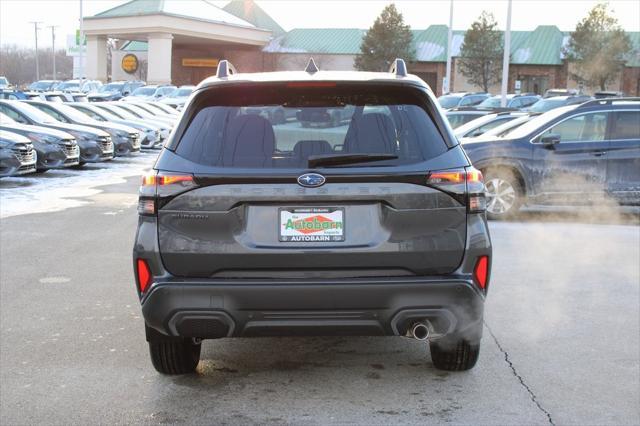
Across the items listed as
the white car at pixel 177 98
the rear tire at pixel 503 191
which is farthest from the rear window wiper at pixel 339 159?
the white car at pixel 177 98

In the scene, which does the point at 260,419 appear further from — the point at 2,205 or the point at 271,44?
the point at 271,44

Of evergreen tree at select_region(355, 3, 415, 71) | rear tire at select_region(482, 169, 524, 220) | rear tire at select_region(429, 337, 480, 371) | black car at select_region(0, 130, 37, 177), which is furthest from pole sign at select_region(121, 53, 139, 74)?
rear tire at select_region(429, 337, 480, 371)

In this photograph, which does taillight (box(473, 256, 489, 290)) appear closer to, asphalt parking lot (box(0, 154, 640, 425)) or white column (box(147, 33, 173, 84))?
asphalt parking lot (box(0, 154, 640, 425))

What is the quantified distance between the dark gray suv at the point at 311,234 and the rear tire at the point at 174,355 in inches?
18.7

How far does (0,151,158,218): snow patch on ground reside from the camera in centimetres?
1259

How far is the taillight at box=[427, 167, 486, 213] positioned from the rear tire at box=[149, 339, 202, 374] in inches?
68.9

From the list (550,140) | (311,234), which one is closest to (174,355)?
(311,234)

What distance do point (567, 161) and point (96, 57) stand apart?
63.0 metres

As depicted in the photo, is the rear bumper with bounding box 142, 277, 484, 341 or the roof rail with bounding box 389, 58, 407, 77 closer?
the rear bumper with bounding box 142, 277, 484, 341

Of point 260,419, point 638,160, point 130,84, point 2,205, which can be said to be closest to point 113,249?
point 2,205

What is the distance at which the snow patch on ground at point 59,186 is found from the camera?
12594 millimetres

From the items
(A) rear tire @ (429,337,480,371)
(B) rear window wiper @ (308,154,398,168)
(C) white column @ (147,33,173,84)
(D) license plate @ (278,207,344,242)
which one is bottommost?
(A) rear tire @ (429,337,480,371)

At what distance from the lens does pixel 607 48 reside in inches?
2554

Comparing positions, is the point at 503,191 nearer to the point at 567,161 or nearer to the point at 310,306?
the point at 567,161
